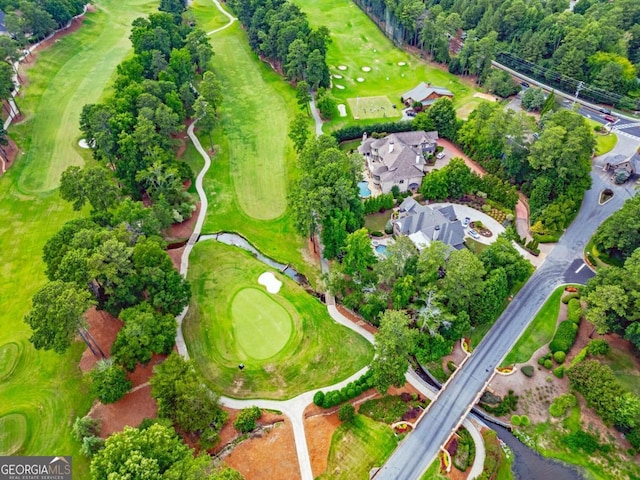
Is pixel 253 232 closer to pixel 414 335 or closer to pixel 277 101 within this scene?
pixel 414 335

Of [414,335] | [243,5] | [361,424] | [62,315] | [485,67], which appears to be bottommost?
[361,424]

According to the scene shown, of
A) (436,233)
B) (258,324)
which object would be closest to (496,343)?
(436,233)

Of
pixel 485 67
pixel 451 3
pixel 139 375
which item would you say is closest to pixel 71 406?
pixel 139 375

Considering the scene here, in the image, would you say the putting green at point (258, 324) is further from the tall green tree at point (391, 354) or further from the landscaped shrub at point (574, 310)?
the landscaped shrub at point (574, 310)

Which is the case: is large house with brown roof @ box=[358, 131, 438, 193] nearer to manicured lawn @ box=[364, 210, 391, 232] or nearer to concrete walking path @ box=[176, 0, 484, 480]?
manicured lawn @ box=[364, 210, 391, 232]

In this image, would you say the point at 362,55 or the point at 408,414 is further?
the point at 362,55

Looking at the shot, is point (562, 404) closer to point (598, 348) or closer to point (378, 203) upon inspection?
point (598, 348)

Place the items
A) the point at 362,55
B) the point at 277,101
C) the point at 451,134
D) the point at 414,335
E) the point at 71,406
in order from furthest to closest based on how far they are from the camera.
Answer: the point at 362,55
the point at 277,101
the point at 451,134
the point at 414,335
the point at 71,406
